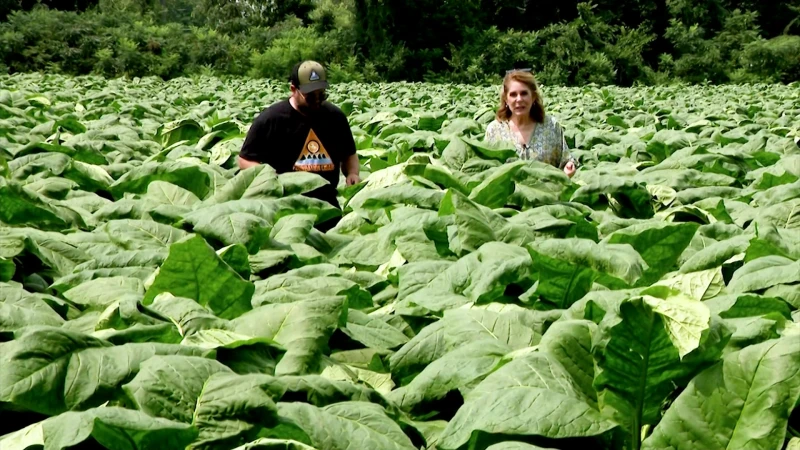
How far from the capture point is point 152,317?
224cm

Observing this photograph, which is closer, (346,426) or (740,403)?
(740,403)

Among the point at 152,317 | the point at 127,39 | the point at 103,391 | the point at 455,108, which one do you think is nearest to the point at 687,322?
the point at 103,391

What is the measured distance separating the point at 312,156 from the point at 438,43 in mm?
31258

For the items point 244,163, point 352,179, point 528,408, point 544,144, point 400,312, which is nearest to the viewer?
point 528,408

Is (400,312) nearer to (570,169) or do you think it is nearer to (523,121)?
(570,169)

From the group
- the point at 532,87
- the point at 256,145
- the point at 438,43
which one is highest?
the point at 532,87

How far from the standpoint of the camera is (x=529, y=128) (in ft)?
21.4

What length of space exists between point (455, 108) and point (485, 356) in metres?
10.7

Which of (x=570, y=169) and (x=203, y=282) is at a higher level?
(x=203, y=282)

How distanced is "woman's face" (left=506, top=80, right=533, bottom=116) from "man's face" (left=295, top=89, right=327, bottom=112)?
4.61ft

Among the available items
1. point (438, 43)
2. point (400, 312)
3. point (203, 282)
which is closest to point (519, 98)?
point (400, 312)

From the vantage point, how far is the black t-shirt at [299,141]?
5641 millimetres

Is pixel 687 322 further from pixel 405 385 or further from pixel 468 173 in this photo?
pixel 468 173

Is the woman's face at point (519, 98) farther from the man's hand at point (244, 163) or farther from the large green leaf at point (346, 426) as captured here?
the large green leaf at point (346, 426)
